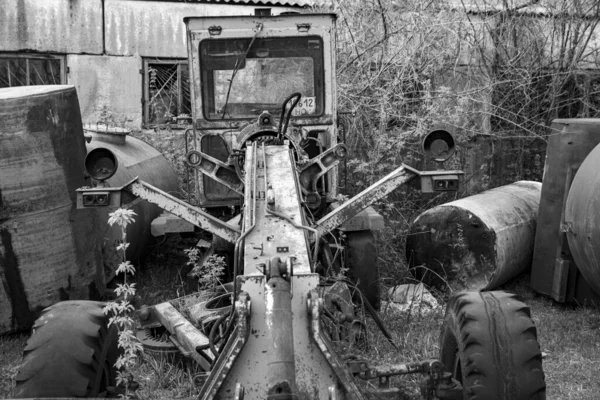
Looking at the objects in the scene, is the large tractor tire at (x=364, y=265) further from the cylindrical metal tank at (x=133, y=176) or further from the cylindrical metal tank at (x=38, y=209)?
the cylindrical metal tank at (x=38, y=209)

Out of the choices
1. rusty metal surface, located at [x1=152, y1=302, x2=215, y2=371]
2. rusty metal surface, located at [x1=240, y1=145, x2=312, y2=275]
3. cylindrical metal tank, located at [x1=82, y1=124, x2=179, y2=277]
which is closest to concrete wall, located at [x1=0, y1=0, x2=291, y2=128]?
cylindrical metal tank, located at [x1=82, y1=124, x2=179, y2=277]

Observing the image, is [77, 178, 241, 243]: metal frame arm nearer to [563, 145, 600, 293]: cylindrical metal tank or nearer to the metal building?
[563, 145, 600, 293]: cylindrical metal tank

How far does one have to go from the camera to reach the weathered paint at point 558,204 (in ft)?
24.1

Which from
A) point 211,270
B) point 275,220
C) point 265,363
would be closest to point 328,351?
point 265,363

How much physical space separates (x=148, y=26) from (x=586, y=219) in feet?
25.3

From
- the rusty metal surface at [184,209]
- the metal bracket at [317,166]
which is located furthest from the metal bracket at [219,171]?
the rusty metal surface at [184,209]

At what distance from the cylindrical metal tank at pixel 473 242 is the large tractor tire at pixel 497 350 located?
3305 millimetres

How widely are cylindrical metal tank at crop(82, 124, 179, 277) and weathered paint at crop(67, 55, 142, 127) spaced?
2.95 meters

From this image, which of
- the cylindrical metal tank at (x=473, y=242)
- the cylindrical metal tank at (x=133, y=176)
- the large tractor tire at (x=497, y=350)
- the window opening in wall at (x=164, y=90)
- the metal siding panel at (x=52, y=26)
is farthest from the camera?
the window opening in wall at (x=164, y=90)

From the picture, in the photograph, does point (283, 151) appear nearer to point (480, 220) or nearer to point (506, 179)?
point (480, 220)

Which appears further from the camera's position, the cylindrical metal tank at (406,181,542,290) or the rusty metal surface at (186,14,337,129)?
the cylindrical metal tank at (406,181,542,290)

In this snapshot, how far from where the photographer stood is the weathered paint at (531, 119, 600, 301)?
289 inches

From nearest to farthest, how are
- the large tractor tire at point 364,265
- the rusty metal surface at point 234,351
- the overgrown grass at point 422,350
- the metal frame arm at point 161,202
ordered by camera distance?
the rusty metal surface at point 234,351
the metal frame arm at point 161,202
the overgrown grass at point 422,350
the large tractor tire at point 364,265

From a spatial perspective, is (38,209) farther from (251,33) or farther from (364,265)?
(364,265)
